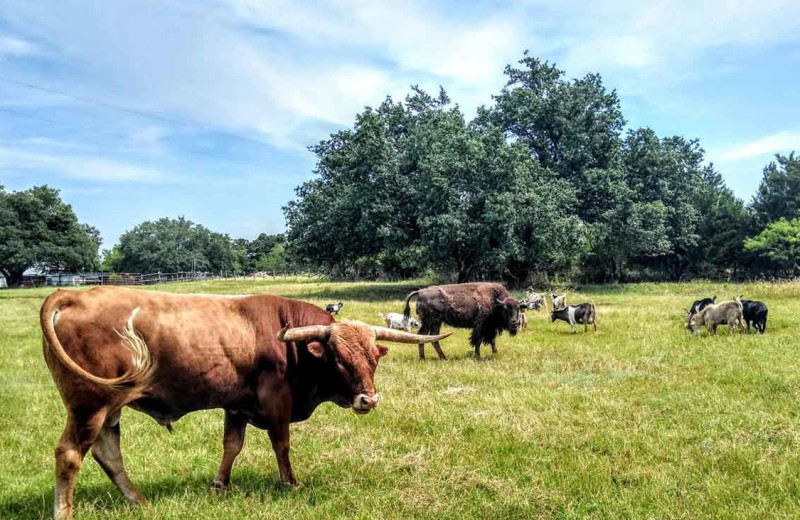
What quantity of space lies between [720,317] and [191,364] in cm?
1322

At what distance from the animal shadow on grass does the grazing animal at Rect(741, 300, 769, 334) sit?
12.8 m

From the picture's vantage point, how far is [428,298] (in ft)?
41.3

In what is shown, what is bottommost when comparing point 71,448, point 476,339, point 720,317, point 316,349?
point 476,339

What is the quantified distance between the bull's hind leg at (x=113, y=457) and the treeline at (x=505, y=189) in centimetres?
2432

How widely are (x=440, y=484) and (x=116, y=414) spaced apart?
9.67 ft

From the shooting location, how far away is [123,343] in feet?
14.7

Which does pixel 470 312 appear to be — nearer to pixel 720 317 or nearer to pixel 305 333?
pixel 720 317

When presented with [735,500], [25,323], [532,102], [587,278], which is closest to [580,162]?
[532,102]

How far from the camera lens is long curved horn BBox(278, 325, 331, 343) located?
15.9 feet

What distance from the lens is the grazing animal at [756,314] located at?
13.7 m

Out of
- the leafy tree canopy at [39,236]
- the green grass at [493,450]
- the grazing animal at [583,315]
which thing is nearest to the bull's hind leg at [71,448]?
the green grass at [493,450]

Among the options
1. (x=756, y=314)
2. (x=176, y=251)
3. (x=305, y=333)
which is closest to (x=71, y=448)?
(x=305, y=333)

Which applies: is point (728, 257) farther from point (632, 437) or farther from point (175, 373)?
point (175, 373)

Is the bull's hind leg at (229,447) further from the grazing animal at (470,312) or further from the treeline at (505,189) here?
the treeline at (505,189)
